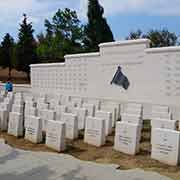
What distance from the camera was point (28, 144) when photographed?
9070 millimetres

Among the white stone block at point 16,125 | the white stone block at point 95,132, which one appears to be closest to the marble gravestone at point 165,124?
the white stone block at point 95,132

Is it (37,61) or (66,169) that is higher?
(37,61)

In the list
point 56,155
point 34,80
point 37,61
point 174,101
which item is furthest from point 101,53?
point 37,61

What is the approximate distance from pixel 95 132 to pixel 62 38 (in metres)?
32.4

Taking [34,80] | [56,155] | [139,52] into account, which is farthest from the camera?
[34,80]

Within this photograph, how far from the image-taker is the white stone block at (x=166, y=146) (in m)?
6.75

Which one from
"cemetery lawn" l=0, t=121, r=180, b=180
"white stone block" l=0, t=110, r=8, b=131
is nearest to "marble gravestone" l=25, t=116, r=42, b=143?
"cemetery lawn" l=0, t=121, r=180, b=180

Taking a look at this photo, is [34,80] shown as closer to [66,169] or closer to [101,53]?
[101,53]

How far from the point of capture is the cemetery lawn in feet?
21.7

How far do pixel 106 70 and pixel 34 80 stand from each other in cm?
666

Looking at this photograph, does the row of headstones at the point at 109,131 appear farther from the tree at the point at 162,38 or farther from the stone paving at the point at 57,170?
the tree at the point at 162,38

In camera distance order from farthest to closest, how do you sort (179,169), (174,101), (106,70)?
(106,70) → (174,101) → (179,169)

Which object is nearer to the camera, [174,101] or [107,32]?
[174,101]

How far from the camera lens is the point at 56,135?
8.31 m
